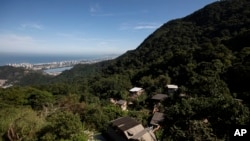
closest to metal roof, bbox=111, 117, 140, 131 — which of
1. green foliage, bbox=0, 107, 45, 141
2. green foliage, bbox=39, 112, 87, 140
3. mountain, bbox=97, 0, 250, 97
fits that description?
green foliage, bbox=39, 112, 87, 140

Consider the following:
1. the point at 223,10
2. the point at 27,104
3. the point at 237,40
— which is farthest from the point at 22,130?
the point at 223,10

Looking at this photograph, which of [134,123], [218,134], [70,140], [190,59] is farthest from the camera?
[190,59]

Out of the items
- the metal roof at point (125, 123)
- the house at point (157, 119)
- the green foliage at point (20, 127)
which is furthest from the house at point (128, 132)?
the green foliage at point (20, 127)

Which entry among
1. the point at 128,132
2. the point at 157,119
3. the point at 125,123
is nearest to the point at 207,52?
the point at 157,119

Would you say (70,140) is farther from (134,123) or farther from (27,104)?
(27,104)

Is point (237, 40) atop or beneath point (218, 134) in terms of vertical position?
atop

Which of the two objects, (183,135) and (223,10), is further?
(223,10)

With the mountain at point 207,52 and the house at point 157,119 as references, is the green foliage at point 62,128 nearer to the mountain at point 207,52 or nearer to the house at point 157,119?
the house at point 157,119
